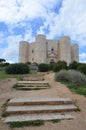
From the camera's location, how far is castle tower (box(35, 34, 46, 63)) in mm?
56500

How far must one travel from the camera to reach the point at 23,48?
60.9 m

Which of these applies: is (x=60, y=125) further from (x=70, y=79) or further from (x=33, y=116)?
(x=70, y=79)

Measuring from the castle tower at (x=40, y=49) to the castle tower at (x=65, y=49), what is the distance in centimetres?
557

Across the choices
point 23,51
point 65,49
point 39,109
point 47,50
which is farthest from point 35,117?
point 23,51

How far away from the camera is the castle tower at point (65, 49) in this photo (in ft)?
189

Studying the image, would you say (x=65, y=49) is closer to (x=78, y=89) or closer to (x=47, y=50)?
(x=47, y=50)

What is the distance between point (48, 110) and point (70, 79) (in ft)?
22.9

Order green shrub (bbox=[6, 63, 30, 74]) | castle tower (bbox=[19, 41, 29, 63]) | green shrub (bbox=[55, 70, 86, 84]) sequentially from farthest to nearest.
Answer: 1. castle tower (bbox=[19, 41, 29, 63])
2. green shrub (bbox=[6, 63, 30, 74])
3. green shrub (bbox=[55, 70, 86, 84])

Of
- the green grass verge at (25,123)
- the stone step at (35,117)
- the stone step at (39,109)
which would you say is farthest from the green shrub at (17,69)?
the green grass verge at (25,123)

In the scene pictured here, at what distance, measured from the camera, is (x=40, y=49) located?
5706 cm

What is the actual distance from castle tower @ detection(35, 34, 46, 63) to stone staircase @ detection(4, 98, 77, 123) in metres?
50.2

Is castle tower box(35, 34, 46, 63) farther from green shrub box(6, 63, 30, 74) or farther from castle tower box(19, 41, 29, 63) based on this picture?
green shrub box(6, 63, 30, 74)

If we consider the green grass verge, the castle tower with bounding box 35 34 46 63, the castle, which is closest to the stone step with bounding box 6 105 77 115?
the green grass verge

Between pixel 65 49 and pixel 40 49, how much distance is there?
7830mm
